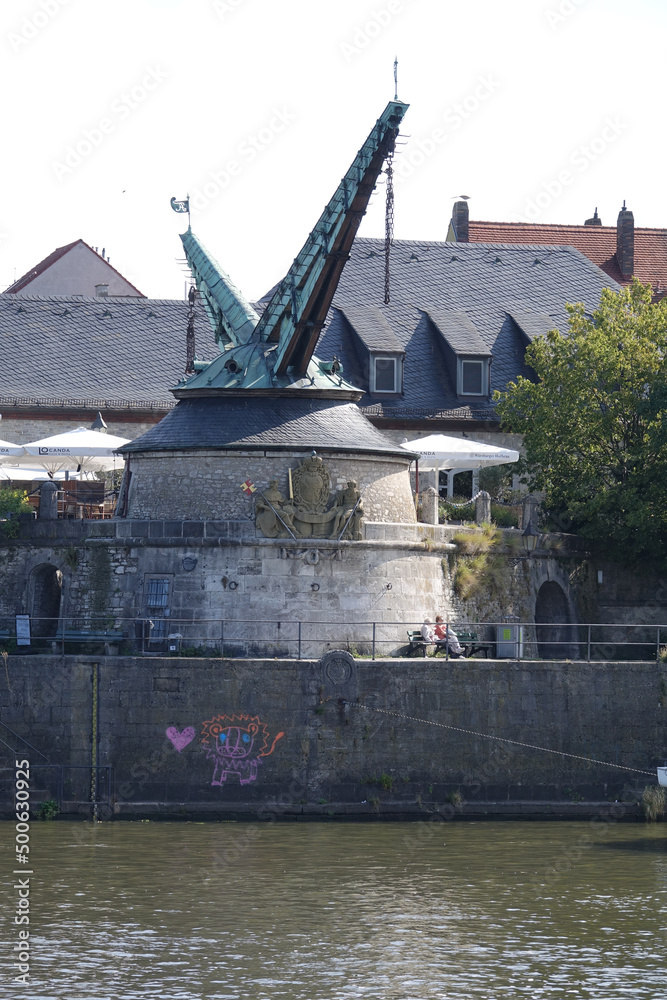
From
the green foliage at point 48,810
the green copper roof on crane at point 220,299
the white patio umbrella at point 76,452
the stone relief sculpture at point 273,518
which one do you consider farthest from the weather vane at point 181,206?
the green foliage at point 48,810

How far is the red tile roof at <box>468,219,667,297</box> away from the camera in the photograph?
64.9 m

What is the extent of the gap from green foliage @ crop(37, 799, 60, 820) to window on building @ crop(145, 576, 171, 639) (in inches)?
188

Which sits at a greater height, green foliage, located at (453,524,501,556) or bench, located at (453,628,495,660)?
green foliage, located at (453,524,501,556)

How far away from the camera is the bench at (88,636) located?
3725 cm

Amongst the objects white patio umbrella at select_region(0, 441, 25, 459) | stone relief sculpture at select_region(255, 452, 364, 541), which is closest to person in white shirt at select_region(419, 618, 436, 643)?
stone relief sculpture at select_region(255, 452, 364, 541)

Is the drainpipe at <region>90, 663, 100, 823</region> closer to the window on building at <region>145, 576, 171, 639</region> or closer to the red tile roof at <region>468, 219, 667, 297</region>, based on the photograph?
the window on building at <region>145, 576, 171, 639</region>

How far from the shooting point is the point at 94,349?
5525 cm

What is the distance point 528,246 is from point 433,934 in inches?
1495

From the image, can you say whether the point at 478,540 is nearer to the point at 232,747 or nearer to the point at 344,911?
the point at 232,747

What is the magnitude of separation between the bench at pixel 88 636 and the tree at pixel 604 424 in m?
12.2

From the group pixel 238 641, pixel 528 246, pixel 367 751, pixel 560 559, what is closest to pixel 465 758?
pixel 367 751

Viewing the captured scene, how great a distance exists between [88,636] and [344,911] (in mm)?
12202

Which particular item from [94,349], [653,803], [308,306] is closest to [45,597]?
[308,306]

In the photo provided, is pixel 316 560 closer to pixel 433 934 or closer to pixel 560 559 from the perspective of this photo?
pixel 560 559
